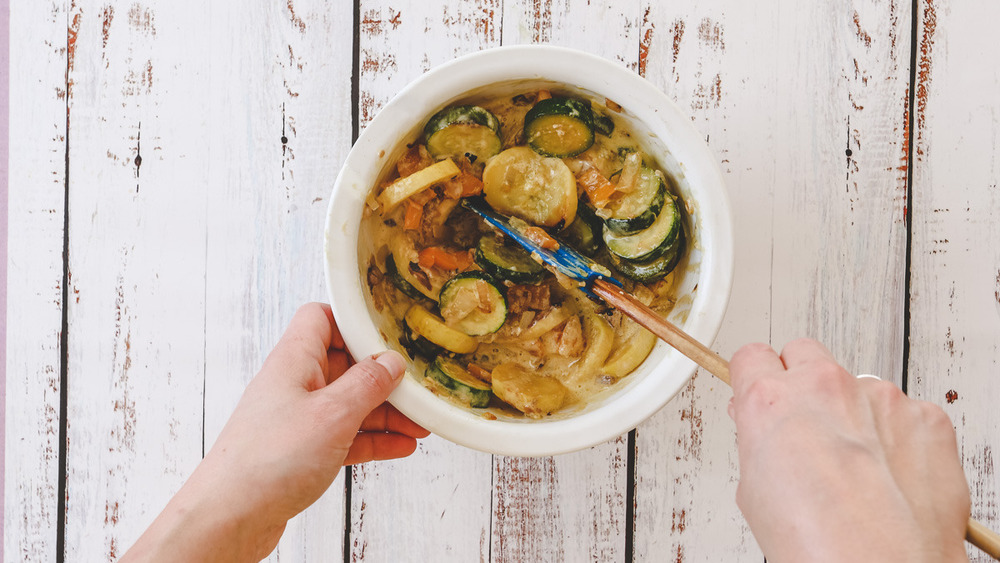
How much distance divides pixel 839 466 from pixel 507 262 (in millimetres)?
578

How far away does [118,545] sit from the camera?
1402 millimetres

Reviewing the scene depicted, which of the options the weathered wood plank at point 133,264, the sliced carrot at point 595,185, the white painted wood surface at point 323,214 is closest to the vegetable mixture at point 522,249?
the sliced carrot at point 595,185

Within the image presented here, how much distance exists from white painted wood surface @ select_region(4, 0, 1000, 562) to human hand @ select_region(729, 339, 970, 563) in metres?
0.48

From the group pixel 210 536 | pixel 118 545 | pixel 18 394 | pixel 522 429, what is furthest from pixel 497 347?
pixel 18 394

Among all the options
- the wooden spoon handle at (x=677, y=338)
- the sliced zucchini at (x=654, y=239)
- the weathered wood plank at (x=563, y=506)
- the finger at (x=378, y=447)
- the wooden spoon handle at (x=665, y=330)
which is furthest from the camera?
the weathered wood plank at (x=563, y=506)

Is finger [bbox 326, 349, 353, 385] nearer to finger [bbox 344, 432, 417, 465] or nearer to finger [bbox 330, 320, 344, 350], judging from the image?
finger [bbox 330, 320, 344, 350]

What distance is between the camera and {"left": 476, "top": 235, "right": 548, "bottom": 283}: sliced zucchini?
3.76ft

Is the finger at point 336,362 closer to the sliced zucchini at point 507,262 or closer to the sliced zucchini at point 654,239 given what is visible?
the sliced zucchini at point 507,262

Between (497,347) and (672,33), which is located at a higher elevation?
(672,33)

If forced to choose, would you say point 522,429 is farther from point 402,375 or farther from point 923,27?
point 923,27

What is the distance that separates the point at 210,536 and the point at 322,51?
88 cm

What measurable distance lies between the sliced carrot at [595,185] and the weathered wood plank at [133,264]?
29.3 inches

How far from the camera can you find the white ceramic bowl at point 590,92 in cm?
102

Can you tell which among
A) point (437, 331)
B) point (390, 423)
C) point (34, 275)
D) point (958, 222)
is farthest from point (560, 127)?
point (34, 275)
